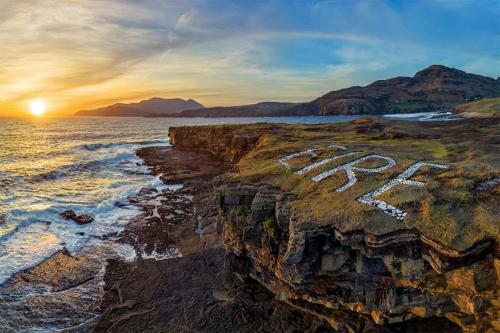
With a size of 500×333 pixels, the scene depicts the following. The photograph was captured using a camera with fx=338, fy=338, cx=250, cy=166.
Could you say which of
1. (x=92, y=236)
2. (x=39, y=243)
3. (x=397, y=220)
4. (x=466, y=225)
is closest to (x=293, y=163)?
Result: (x=397, y=220)

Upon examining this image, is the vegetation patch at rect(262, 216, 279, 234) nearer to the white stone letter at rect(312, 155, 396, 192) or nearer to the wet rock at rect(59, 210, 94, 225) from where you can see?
the white stone letter at rect(312, 155, 396, 192)

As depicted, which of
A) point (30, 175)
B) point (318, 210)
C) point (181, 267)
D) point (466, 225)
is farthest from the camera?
point (30, 175)

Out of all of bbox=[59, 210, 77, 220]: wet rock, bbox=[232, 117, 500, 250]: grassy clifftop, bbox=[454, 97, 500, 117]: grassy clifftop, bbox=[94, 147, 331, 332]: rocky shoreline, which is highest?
bbox=[454, 97, 500, 117]: grassy clifftop

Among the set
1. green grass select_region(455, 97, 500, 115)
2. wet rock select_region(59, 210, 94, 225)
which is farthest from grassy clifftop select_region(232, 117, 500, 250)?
green grass select_region(455, 97, 500, 115)

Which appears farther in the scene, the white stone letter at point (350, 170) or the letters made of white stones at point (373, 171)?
the white stone letter at point (350, 170)

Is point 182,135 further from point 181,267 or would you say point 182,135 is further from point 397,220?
point 397,220

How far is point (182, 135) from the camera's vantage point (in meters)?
75.4

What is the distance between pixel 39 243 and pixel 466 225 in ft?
87.8

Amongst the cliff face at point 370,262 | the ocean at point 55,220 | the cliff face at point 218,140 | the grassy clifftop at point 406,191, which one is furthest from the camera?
the cliff face at point 218,140

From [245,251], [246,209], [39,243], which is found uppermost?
[246,209]

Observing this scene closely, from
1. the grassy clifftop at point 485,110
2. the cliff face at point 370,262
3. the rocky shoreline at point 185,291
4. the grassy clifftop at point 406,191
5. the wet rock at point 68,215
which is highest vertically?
the grassy clifftop at point 485,110

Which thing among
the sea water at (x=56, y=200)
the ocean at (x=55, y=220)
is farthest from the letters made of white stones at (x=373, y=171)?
the sea water at (x=56, y=200)

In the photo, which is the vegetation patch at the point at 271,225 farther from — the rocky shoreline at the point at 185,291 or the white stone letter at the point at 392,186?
the white stone letter at the point at 392,186

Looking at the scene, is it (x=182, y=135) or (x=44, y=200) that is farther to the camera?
(x=182, y=135)
